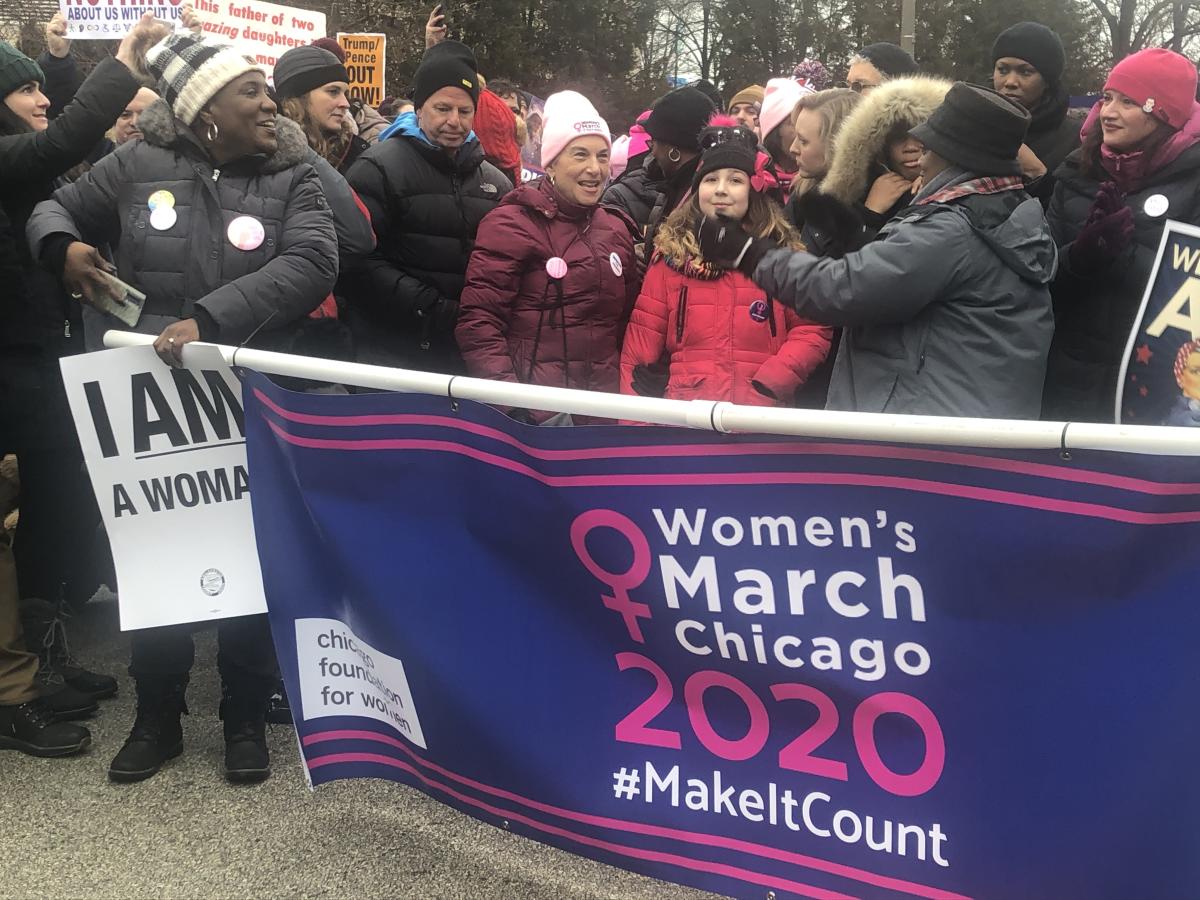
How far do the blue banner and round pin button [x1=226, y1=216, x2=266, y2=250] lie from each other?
2.98 ft

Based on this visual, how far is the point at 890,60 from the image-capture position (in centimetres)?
582

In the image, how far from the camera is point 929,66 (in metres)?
32.8

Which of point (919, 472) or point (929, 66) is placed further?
point (929, 66)

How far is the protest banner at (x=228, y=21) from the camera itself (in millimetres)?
9328

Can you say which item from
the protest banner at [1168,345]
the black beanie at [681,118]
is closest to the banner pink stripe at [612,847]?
the protest banner at [1168,345]

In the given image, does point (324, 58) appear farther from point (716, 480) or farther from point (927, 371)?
point (716, 480)

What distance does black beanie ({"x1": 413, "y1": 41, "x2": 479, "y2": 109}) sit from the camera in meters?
4.78

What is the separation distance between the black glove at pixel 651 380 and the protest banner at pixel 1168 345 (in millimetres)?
1416

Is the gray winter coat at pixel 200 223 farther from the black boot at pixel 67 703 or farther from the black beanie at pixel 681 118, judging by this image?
the black beanie at pixel 681 118

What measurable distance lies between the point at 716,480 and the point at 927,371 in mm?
1171

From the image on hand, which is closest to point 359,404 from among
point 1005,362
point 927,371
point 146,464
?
point 146,464

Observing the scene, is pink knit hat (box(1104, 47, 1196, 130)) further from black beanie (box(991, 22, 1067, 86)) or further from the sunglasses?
the sunglasses

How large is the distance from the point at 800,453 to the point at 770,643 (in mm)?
361

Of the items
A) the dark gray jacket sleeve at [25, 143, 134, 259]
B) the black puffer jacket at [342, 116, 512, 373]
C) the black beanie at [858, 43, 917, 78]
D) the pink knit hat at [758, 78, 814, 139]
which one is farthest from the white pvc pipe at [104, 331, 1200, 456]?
the black beanie at [858, 43, 917, 78]
